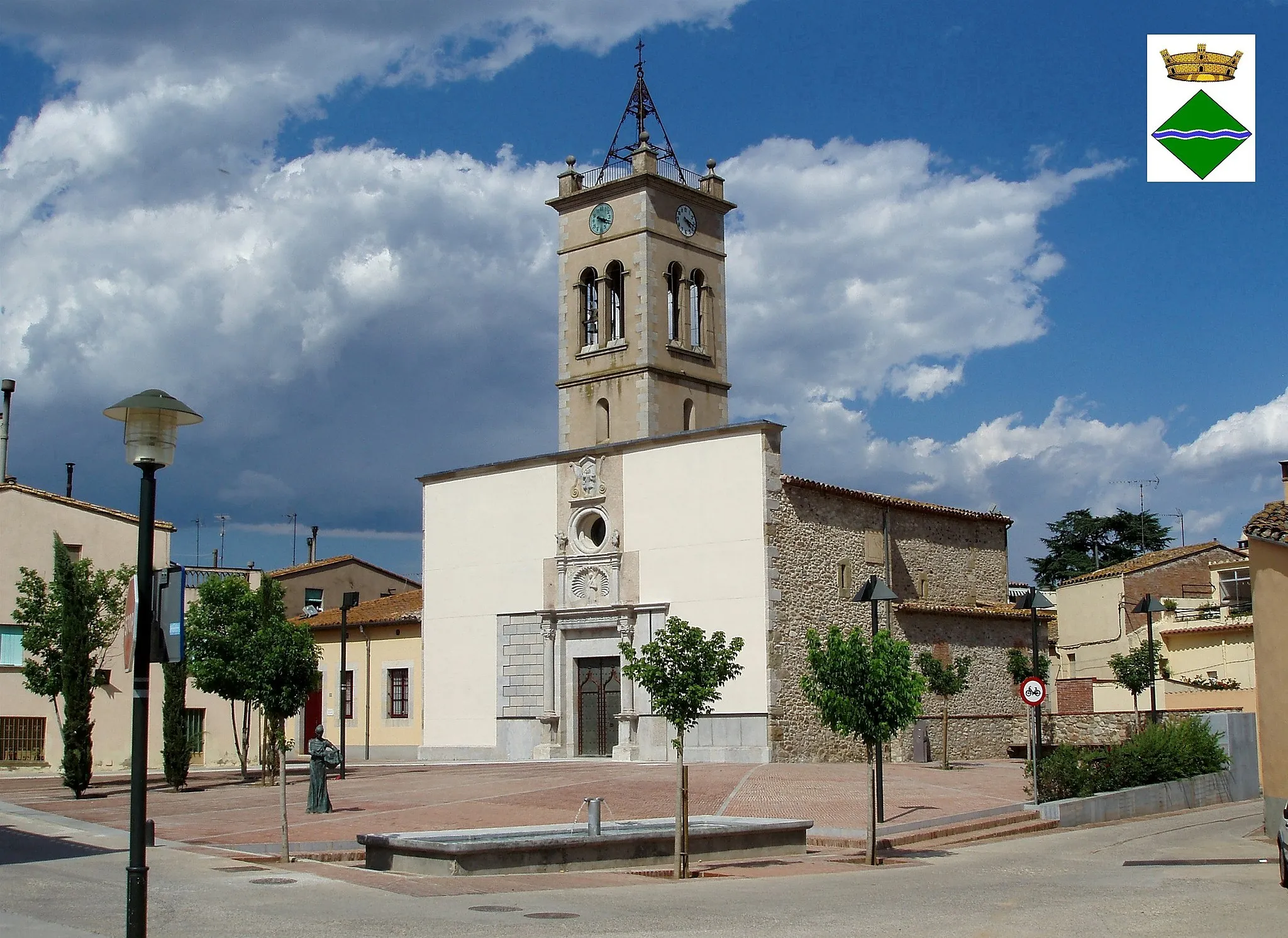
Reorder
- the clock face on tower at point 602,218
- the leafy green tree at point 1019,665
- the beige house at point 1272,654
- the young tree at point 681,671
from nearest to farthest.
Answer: the young tree at point 681,671
the beige house at point 1272,654
the leafy green tree at point 1019,665
the clock face on tower at point 602,218

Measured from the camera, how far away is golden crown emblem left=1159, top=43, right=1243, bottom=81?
17719 mm

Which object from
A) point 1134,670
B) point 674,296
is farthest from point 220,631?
point 1134,670

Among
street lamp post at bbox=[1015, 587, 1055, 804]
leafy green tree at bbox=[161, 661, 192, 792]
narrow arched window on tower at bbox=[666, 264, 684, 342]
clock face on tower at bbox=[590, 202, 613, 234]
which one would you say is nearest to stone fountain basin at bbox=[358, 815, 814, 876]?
street lamp post at bbox=[1015, 587, 1055, 804]

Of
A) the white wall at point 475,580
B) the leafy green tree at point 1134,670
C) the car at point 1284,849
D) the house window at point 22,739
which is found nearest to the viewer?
the car at point 1284,849

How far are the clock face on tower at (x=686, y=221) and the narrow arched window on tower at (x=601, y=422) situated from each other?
6009 mm

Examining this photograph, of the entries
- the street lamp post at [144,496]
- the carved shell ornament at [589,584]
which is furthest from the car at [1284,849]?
the carved shell ornament at [589,584]

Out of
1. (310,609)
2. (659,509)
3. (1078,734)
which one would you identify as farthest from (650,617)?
(310,609)

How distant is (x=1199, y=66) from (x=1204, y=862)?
10084 millimetres

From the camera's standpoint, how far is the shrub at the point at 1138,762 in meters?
24.3

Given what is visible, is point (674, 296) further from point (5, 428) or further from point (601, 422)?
point (5, 428)

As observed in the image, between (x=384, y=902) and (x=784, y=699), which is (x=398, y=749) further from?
(x=384, y=902)

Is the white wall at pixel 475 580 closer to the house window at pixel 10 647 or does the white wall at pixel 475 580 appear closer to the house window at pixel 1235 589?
the house window at pixel 10 647

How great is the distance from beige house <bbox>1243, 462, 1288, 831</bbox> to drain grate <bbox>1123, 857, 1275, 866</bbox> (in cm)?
110

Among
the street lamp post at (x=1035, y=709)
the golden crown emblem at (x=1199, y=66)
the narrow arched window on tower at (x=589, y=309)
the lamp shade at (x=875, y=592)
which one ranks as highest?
the narrow arched window on tower at (x=589, y=309)
